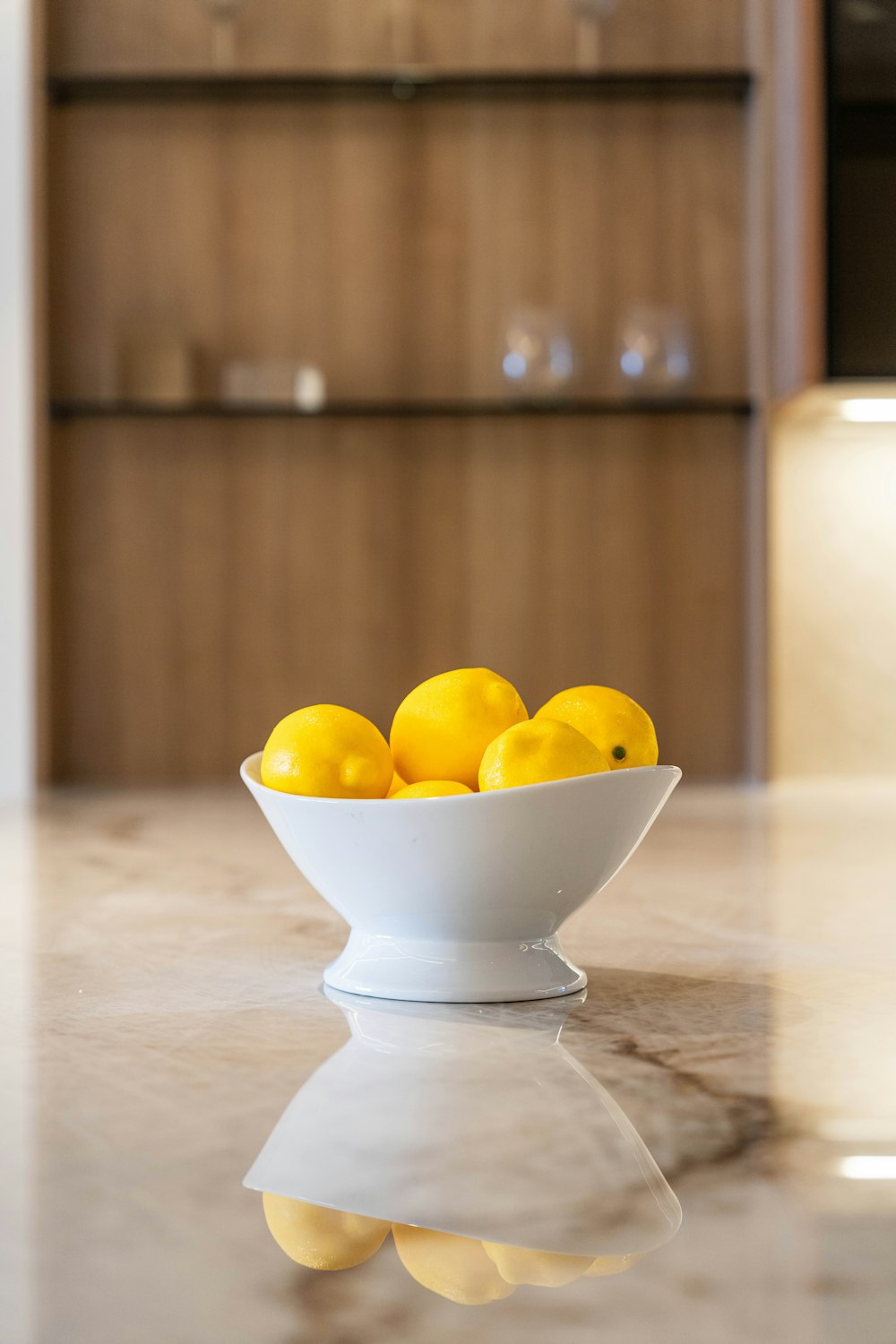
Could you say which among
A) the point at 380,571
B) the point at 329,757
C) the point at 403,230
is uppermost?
the point at 403,230

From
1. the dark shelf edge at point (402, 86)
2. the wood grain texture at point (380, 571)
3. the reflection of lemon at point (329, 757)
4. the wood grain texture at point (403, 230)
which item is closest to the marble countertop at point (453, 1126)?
the reflection of lemon at point (329, 757)

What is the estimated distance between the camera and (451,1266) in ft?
1.14

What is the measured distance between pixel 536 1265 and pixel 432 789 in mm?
281

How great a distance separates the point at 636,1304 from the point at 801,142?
1.71 metres

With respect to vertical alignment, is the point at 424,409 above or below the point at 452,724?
above

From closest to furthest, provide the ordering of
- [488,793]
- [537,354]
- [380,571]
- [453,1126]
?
[453,1126] < [488,793] < [537,354] < [380,571]

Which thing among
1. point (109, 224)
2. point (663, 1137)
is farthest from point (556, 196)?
point (663, 1137)

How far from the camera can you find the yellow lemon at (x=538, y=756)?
0.59m

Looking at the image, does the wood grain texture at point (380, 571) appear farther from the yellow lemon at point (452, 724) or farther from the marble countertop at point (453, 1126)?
the yellow lemon at point (452, 724)

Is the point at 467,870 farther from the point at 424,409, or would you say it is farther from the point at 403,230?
the point at 403,230

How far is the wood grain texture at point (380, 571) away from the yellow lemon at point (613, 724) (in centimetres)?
133

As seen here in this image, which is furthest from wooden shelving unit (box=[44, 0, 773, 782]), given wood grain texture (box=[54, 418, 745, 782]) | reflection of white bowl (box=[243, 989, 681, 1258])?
reflection of white bowl (box=[243, 989, 681, 1258])

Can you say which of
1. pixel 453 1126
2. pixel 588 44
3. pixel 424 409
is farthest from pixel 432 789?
pixel 588 44

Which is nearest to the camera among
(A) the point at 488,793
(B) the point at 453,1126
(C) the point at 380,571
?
(B) the point at 453,1126
